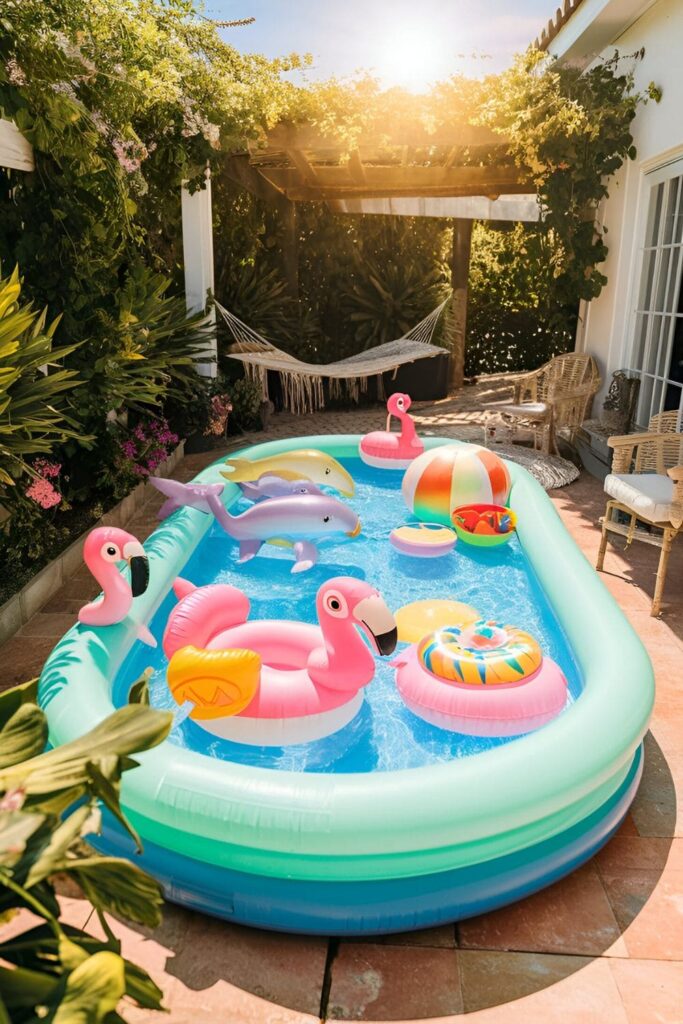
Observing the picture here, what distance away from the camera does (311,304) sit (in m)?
11.9

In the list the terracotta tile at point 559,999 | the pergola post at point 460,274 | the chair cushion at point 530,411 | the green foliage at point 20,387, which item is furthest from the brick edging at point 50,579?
the pergola post at point 460,274

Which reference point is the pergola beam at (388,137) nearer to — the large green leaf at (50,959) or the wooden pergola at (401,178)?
the wooden pergola at (401,178)

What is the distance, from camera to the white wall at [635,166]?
21.5 feet

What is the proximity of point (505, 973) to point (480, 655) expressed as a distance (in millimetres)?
1209

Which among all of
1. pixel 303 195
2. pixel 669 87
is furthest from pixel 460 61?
pixel 303 195

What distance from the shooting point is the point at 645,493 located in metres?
4.56

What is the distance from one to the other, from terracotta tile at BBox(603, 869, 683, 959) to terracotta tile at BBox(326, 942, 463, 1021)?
537 millimetres

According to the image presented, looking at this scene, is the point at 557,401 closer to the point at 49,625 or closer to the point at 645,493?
the point at 645,493

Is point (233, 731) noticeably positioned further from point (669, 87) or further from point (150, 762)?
point (669, 87)

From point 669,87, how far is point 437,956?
6815mm

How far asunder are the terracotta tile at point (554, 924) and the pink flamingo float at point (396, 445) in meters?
4.35

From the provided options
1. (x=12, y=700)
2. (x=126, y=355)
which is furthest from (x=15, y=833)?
(x=126, y=355)

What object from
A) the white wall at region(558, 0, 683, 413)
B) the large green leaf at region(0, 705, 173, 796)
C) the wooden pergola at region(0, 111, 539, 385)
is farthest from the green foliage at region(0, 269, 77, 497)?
the white wall at region(558, 0, 683, 413)

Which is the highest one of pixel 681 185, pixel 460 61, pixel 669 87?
pixel 460 61
